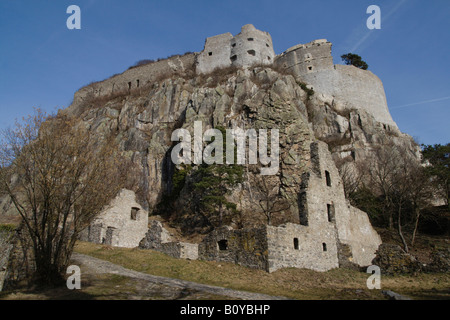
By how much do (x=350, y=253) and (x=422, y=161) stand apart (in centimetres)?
2553

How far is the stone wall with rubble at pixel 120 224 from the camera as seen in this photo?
73.6 ft

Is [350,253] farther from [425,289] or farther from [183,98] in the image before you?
[183,98]

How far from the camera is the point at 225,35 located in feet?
191

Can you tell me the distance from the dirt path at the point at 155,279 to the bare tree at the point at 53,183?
1865 mm

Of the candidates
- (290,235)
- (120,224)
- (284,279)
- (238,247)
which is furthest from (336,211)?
(120,224)

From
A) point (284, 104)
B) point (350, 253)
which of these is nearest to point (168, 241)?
point (350, 253)

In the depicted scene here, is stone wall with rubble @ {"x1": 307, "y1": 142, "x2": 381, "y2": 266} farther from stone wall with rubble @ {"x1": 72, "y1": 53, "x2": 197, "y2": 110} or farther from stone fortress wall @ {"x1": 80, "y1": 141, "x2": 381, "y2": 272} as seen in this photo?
stone wall with rubble @ {"x1": 72, "y1": 53, "x2": 197, "y2": 110}

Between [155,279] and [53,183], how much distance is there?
5.74 m

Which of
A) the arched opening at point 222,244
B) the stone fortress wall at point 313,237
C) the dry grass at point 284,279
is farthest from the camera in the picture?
the arched opening at point 222,244

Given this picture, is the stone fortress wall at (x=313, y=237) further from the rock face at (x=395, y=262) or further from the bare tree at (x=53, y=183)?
the bare tree at (x=53, y=183)

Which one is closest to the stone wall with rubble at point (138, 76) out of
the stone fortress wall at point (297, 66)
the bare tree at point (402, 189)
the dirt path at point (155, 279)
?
the stone fortress wall at point (297, 66)

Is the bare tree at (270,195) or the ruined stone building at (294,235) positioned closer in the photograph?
the ruined stone building at (294,235)

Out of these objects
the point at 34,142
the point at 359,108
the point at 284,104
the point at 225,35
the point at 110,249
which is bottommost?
the point at 110,249

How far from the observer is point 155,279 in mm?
13562
